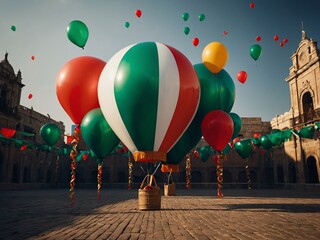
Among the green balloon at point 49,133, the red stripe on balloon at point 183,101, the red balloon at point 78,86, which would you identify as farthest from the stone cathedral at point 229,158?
the red stripe on balloon at point 183,101

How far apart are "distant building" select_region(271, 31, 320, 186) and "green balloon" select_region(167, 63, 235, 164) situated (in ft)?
48.1

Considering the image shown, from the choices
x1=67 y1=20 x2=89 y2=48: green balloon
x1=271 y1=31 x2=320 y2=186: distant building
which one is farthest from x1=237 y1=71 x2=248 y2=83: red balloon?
x1=271 y1=31 x2=320 y2=186: distant building

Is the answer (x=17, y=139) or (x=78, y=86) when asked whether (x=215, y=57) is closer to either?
(x=78, y=86)

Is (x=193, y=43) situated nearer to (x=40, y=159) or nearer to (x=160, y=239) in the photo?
(x=160, y=239)

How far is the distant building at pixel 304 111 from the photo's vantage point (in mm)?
20812

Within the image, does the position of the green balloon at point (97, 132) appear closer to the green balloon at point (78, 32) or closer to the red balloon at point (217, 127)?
the green balloon at point (78, 32)

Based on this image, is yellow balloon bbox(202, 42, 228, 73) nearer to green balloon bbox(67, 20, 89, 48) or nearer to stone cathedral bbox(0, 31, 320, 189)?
green balloon bbox(67, 20, 89, 48)

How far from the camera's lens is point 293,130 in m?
12.5

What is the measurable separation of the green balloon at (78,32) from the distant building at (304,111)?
1829 cm

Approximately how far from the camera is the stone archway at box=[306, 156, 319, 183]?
2162 cm

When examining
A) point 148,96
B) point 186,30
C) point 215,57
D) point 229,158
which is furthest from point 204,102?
point 229,158

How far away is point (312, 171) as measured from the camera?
71.4 ft

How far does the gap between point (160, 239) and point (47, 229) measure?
2.38m

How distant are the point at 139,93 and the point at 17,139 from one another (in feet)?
72.5
